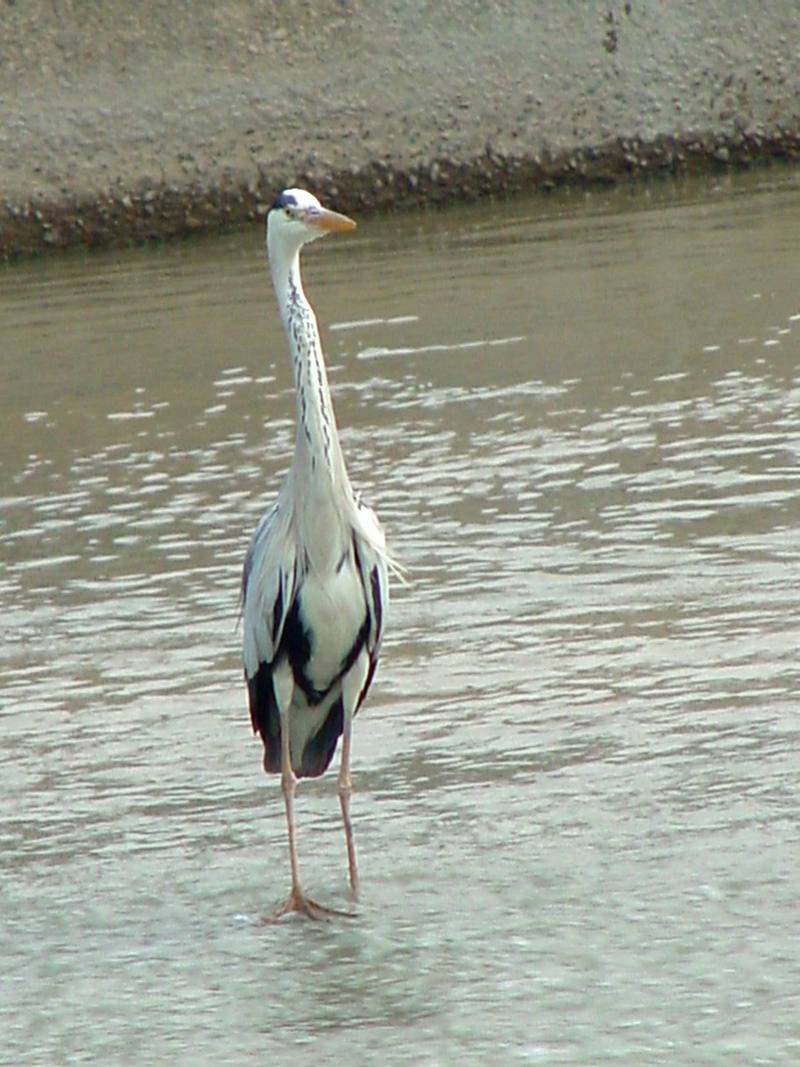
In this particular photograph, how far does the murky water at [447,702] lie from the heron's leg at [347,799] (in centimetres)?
5

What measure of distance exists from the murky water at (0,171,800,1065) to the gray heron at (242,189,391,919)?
0.40 metres

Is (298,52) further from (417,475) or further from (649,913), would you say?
(649,913)

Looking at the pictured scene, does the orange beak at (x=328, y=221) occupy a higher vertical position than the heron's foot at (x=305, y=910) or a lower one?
higher

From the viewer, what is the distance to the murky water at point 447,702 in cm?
490

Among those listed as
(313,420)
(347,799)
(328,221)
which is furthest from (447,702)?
(328,221)

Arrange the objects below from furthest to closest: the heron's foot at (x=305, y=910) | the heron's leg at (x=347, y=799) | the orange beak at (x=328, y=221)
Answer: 1. the orange beak at (x=328, y=221)
2. the heron's leg at (x=347, y=799)
3. the heron's foot at (x=305, y=910)

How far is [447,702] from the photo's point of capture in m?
6.76

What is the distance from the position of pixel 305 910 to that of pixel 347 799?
0.36 m

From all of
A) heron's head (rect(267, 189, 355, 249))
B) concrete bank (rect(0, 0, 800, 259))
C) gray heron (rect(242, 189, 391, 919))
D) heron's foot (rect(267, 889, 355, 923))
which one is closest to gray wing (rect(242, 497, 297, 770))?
gray heron (rect(242, 189, 391, 919))

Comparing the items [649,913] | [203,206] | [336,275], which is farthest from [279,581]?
[203,206]

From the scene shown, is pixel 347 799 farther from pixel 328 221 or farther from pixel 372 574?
pixel 328 221

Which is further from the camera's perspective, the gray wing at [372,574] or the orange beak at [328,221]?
the orange beak at [328,221]

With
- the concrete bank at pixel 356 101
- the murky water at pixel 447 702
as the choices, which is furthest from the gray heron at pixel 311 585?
the concrete bank at pixel 356 101

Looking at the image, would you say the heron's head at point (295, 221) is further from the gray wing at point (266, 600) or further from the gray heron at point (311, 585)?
the gray wing at point (266, 600)
